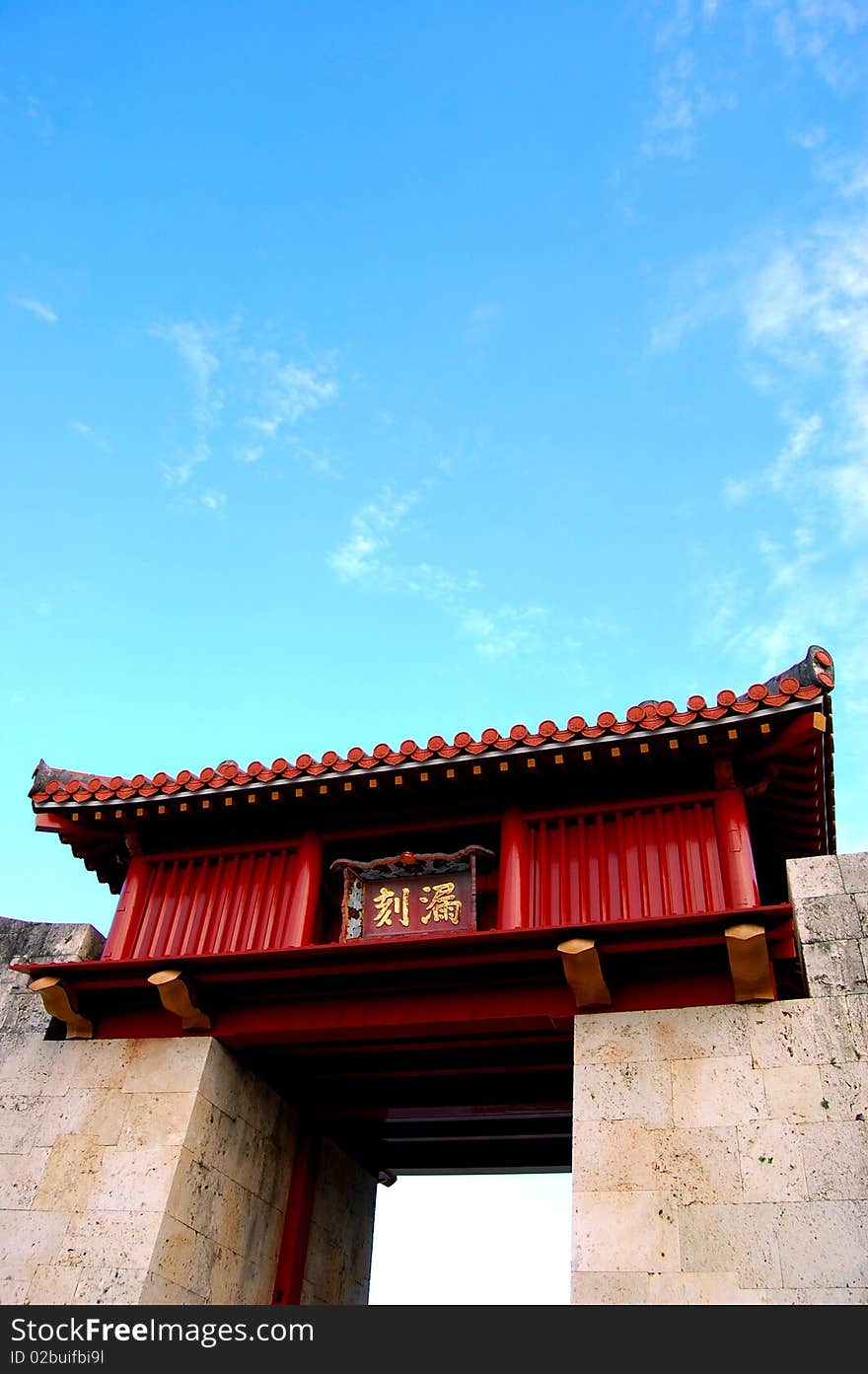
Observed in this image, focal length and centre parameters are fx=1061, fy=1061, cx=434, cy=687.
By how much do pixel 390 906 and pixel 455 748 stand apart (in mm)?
1518

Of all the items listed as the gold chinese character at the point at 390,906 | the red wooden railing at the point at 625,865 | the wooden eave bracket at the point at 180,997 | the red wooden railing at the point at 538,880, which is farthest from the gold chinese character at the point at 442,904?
the wooden eave bracket at the point at 180,997

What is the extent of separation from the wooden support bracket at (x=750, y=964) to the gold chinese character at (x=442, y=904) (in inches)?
91.6

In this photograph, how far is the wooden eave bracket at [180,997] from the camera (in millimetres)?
9242

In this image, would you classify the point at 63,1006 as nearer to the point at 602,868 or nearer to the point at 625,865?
the point at 602,868

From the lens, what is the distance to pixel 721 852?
8.88 m

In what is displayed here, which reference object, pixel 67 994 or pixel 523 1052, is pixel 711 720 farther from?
pixel 67 994

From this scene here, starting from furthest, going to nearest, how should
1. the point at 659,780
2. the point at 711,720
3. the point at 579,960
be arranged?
the point at 659,780
the point at 711,720
the point at 579,960

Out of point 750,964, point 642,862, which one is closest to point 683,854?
point 642,862

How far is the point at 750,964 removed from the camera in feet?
26.3

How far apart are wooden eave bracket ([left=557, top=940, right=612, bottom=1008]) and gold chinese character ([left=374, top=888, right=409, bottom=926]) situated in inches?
62.2

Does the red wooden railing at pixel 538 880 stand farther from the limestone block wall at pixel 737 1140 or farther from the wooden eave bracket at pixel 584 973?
the limestone block wall at pixel 737 1140

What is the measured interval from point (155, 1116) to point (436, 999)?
2.61 m

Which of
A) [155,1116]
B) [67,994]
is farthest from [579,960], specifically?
[67,994]
